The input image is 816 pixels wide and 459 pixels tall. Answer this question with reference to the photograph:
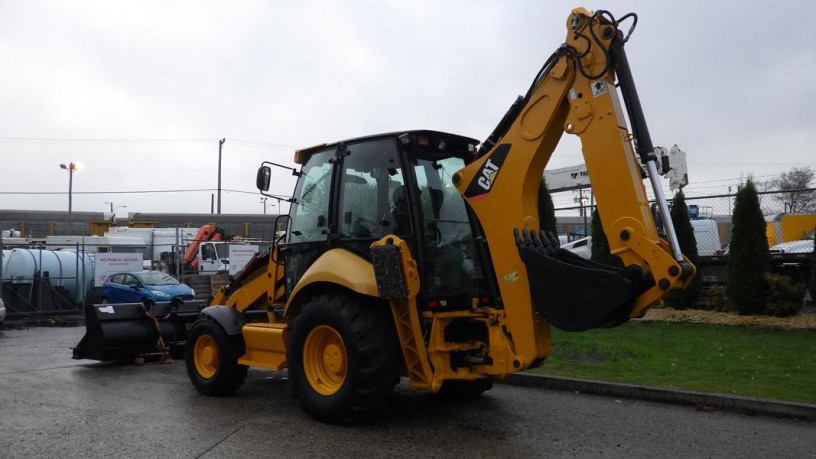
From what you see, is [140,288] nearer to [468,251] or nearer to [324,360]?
[324,360]

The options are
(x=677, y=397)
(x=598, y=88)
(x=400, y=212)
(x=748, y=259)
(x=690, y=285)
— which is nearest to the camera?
(x=598, y=88)

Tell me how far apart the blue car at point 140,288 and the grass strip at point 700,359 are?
12.2 metres

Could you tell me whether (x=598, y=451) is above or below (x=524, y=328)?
below

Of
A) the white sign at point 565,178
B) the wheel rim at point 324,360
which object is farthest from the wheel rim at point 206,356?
the white sign at point 565,178

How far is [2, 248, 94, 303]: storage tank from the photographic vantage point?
1902cm

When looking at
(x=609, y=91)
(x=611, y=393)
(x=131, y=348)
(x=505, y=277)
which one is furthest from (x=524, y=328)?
(x=131, y=348)

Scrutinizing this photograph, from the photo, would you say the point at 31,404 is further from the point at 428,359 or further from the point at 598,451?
the point at 598,451

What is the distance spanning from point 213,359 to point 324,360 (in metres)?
2.00

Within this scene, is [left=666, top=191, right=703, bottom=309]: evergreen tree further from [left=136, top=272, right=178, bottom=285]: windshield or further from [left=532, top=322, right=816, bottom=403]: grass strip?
[left=136, top=272, right=178, bottom=285]: windshield

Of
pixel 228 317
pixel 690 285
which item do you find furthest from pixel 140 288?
pixel 690 285

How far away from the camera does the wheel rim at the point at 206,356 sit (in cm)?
759

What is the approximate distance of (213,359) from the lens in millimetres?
7602

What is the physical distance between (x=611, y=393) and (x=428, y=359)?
295 centimetres

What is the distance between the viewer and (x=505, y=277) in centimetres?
567
